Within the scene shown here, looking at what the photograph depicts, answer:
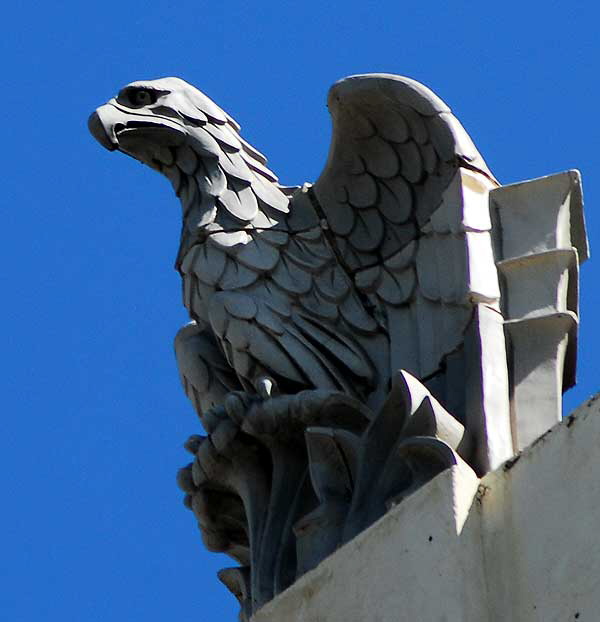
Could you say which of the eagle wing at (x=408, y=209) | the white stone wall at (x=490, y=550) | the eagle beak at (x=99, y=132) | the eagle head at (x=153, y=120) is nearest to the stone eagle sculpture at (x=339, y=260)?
the eagle wing at (x=408, y=209)

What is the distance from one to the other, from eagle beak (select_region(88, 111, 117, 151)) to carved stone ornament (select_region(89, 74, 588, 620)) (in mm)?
320

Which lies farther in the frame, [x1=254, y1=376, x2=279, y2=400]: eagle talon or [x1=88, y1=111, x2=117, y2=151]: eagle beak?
[x1=88, y1=111, x2=117, y2=151]: eagle beak

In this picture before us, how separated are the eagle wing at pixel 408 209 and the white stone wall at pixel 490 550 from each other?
1049 mm

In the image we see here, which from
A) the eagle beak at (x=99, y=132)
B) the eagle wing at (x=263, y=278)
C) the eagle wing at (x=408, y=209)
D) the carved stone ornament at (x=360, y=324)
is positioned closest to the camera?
the carved stone ornament at (x=360, y=324)

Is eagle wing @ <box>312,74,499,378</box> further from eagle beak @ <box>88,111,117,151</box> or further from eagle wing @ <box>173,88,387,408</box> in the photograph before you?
eagle beak @ <box>88,111,117,151</box>

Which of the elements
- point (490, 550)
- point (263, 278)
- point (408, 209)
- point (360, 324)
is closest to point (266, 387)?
point (360, 324)

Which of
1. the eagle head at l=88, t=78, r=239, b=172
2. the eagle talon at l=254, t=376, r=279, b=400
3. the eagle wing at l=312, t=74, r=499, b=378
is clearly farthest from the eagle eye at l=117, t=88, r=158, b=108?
the eagle talon at l=254, t=376, r=279, b=400

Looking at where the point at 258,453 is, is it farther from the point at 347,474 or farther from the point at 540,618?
the point at 540,618

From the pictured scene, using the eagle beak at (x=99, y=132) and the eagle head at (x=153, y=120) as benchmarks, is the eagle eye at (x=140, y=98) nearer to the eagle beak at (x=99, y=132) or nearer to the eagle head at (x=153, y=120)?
the eagle head at (x=153, y=120)

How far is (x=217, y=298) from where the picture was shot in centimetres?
1140

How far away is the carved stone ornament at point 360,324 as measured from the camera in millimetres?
10375

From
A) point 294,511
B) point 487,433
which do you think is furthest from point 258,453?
point 487,433

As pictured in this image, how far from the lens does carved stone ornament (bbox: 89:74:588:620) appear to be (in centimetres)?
1038

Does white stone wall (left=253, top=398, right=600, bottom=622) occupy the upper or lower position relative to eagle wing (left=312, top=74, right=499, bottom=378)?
lower
